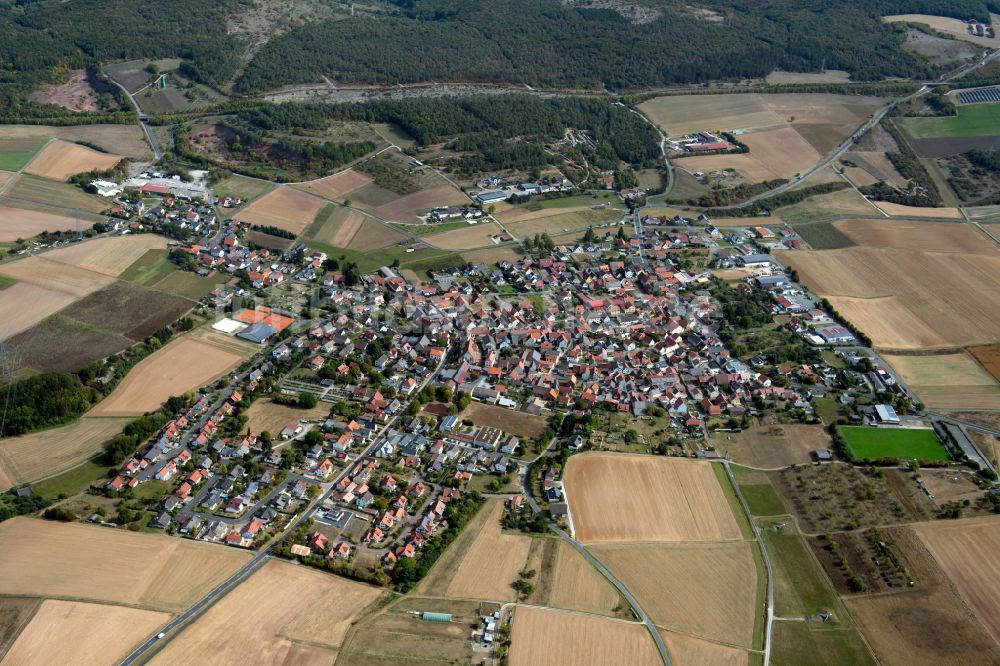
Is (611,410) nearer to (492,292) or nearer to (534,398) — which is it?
(534,398)

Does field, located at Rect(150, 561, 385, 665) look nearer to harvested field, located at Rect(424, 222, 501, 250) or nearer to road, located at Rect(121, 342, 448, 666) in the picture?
road, located at Rect(121, 342, 448, 666)

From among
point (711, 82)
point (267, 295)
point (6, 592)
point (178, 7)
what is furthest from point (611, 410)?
point (178, 7)

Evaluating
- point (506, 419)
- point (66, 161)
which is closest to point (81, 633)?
point (506, 419)

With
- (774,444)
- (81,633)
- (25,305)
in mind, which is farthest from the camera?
(25,305)

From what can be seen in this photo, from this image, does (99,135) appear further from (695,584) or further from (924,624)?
(924,624)

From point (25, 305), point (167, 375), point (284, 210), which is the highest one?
point (284, 210)

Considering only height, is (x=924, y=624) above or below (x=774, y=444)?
below

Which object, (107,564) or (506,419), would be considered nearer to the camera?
(107,564)

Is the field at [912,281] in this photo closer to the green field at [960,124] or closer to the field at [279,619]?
the green field at [960,124]
